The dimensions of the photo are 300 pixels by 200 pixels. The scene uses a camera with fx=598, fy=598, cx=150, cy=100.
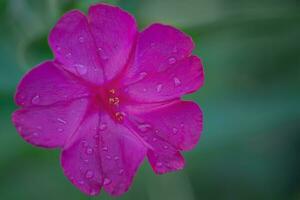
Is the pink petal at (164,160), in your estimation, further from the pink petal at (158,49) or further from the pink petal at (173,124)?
the pink petal at (158,49)

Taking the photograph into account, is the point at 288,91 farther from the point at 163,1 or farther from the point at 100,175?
the point at 100,175

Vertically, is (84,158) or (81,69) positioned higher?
(81,69)

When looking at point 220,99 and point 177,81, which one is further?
point 220,99

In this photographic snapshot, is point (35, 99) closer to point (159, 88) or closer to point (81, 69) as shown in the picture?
point (81, 69)

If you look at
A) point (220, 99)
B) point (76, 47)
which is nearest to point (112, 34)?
point (76, 47)

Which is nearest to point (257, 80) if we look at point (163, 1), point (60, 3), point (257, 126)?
point (257, 126)

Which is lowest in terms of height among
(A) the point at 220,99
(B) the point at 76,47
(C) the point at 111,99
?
(A) the point at 220,99

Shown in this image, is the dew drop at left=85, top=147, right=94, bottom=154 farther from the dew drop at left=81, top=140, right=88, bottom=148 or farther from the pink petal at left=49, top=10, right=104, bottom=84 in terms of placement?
the pink petal at left=49, top=10, right=104, bottom=84

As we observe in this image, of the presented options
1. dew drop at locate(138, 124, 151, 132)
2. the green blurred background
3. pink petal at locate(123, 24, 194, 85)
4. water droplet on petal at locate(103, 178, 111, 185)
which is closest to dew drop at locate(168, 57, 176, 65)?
pink petal at locate(123, 24, 194, 85)
